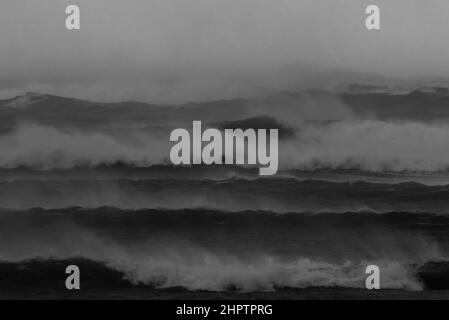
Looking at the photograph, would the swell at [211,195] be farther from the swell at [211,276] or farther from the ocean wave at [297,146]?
the swell at [211,276]

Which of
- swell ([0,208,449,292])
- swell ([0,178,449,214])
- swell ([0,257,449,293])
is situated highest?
swell ([0,178,449,214])

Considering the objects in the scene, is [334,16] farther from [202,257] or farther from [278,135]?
[202,257]

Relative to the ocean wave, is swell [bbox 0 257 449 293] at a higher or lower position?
lower

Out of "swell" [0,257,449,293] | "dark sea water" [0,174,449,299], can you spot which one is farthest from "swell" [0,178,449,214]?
"swell" [0,257,449,293]

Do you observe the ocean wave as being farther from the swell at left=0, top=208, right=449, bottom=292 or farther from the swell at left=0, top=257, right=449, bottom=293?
the swell at left=0, top=257, right=449, bottom=293

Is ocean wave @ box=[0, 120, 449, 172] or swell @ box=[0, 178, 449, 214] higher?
ocean wave @ box=[0, 120, 449, 172]

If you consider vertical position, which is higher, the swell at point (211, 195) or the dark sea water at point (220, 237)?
the swell at point (211, 195)

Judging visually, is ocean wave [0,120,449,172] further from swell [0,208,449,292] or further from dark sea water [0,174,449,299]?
swell [0,208,449,292]

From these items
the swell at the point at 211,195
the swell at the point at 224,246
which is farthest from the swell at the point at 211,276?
the swell at the point at 211,195

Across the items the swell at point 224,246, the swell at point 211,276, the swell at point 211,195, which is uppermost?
the swell at point 211,195
